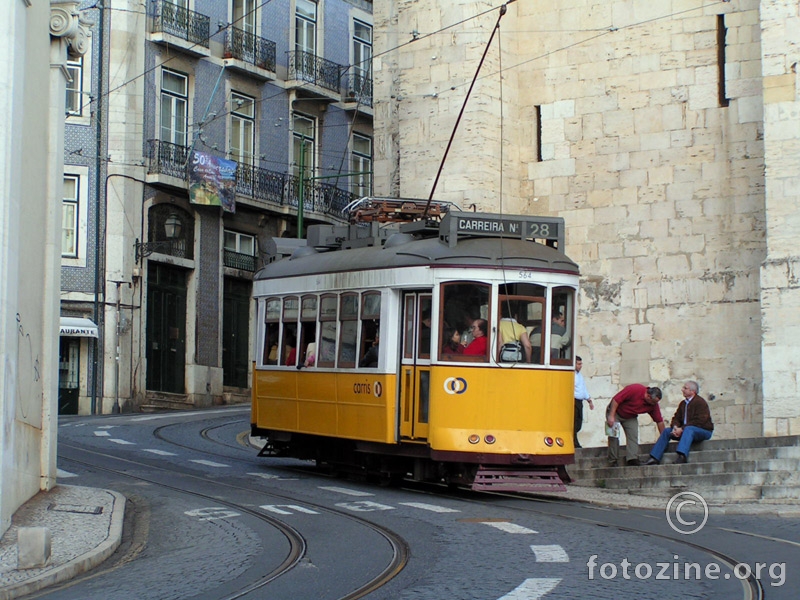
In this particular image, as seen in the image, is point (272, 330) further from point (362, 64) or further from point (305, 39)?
point (362, 64)

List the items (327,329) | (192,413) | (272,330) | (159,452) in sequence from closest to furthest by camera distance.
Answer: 1. (327,329)
2. (272,330)
3. (159,452)
4. (192,413)

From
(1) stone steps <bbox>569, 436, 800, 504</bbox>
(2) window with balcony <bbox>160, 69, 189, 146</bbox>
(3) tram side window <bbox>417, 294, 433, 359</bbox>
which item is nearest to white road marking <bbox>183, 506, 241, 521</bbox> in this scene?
(3) tram side window <bbox>417, 294, 433, 359</bbox>

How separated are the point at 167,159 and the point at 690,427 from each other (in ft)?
70.2

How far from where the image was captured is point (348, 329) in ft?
52.0

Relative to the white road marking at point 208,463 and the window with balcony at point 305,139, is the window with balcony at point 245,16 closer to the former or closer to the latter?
the window with balcony at point 305,139

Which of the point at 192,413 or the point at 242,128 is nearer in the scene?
the point at 192,413

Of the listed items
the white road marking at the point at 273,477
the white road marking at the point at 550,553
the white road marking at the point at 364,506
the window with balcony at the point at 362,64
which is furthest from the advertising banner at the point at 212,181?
the white road marking at the point at 550,553

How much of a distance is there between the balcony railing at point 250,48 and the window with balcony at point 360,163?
5165mm

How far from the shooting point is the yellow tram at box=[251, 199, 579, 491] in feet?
47.3

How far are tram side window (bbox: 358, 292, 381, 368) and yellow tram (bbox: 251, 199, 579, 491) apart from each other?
0.8 inches

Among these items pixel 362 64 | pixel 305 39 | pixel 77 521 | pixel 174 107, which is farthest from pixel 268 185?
pixel 77 521

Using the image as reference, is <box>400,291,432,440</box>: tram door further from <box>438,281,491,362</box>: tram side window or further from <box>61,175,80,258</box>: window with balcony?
<box>61,175,80,258</box>: window with balcony

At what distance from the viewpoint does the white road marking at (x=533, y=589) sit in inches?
322

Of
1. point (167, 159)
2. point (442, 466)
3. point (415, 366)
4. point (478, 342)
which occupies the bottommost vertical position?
point (442, 466)
